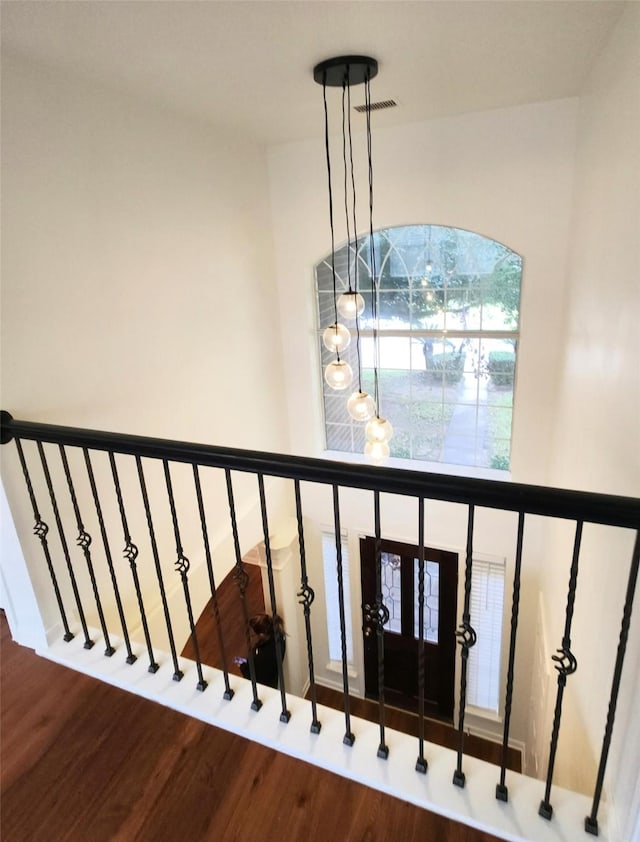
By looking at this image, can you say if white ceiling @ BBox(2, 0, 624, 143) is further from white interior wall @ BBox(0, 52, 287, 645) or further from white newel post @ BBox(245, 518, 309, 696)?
white newel post @ BBox(245, 518, 309, 696)

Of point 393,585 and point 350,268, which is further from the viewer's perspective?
point 393,585

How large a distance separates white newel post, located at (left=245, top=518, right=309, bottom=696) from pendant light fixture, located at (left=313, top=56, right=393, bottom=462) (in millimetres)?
1520

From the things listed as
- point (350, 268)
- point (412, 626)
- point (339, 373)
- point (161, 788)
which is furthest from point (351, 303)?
point (412, 626)

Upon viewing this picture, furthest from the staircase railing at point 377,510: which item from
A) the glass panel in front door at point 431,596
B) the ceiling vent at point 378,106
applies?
the glass panel in front door at point 431,596

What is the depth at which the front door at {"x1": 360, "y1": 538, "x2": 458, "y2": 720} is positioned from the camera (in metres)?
4.76

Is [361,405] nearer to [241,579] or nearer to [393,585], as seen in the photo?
[241,579]

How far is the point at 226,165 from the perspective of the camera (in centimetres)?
353

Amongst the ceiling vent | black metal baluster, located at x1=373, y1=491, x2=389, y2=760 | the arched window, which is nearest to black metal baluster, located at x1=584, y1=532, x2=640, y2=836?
black metal baluster, located at x1=373, y1=491, x2=389, y2=760

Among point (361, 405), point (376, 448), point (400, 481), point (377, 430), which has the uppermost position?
point (400, 481)

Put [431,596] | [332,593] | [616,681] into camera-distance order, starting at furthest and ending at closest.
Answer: [332,593], [431,596], [616,681]

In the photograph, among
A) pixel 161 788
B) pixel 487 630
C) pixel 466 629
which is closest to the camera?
pixel 466 629

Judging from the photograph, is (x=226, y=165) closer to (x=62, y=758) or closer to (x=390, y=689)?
(x=62, y=758)

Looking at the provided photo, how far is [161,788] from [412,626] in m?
3.86

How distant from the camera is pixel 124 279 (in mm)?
2678
